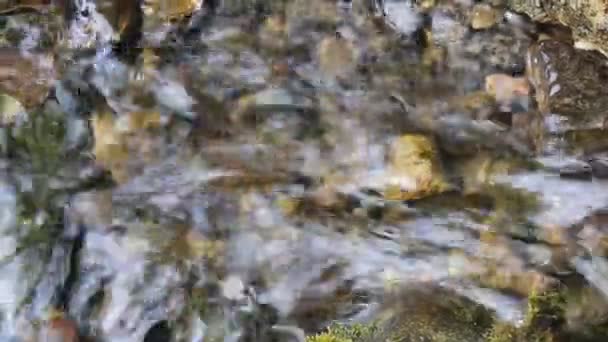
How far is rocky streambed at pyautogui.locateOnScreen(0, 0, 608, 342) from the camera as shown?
7.51 feet

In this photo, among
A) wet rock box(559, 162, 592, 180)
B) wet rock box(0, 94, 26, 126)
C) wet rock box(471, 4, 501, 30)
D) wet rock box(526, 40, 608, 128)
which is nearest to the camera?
wet rock box(526, 40, 608, 128)

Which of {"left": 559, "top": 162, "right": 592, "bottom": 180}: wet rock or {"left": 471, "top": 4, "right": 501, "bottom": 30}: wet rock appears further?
{"left": 471, "top": 4, "right": 501, "bottom": 30}: wet rock

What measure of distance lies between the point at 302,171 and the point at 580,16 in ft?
3.89

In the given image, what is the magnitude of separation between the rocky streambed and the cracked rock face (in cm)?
2

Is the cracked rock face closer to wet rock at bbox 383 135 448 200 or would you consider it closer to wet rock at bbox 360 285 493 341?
wet rock at bbox 383 135 448 200

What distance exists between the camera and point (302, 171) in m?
2.70

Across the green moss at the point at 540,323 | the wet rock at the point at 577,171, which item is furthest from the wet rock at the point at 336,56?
the green moss at the point at 540,323

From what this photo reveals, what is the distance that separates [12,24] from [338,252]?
5.33 ft

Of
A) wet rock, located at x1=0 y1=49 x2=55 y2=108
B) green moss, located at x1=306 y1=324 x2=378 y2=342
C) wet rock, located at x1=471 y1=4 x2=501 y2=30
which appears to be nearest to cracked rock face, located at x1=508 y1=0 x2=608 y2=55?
wet rock, located at x1=471 y1=4 x2=501 y2=30

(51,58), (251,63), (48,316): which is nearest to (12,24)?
(51,58)

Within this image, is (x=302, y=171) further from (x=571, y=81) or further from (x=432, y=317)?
(x=571, y=81)

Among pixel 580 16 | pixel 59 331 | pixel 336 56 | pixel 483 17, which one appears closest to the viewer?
pixel 580 16

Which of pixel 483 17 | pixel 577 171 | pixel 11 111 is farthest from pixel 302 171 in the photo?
pixel 11 111

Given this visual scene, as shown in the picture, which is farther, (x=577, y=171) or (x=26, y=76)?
(x=26, y=76)
